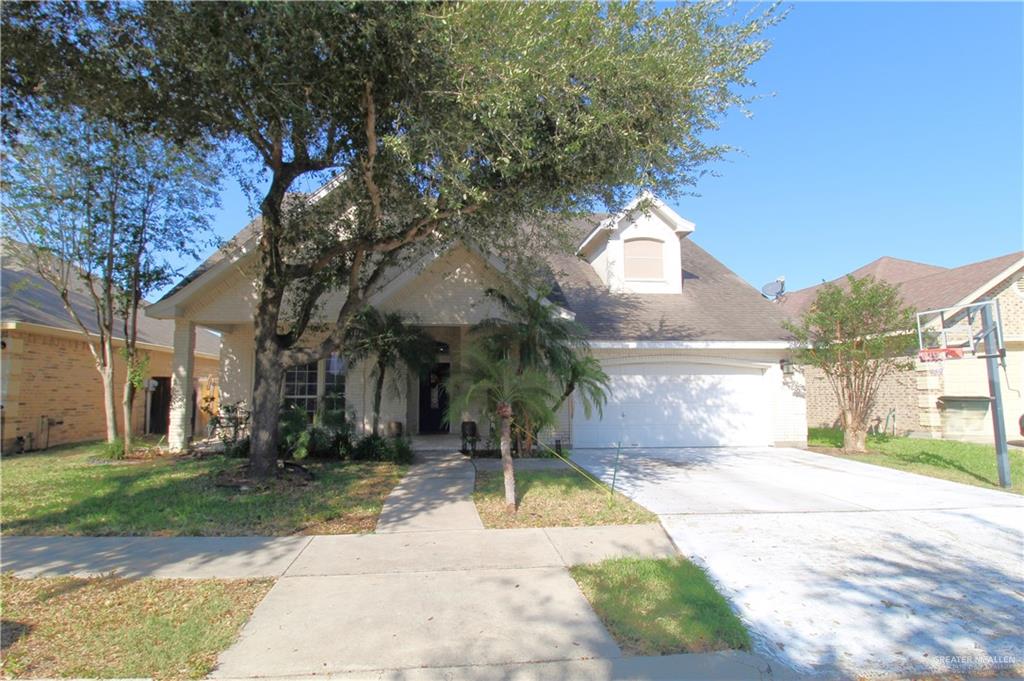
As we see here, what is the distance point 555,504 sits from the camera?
7602 millimetres

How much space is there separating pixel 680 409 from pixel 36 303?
16.1 metres

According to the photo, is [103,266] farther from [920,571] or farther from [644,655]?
[920,571]

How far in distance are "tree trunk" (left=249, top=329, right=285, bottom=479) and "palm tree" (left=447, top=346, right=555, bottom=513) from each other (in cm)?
271

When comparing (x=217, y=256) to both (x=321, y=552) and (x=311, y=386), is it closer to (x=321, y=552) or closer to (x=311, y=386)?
(x=311, y=386)

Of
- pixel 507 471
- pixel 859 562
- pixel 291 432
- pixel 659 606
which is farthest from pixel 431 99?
pixel 291 432

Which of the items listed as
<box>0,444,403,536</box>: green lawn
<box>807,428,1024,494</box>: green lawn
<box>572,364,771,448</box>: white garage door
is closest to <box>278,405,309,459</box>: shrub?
<box>0,444,403,536</box>: green lawn

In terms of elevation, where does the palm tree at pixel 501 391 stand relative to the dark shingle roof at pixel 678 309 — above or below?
below

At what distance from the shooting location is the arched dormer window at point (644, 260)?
15117 millimetres

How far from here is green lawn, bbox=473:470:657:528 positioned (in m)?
6.85

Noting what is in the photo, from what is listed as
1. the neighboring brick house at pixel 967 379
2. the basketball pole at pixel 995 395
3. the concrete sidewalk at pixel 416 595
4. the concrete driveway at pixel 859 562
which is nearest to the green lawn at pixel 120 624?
the concrete sidewalk at pixel 416 595

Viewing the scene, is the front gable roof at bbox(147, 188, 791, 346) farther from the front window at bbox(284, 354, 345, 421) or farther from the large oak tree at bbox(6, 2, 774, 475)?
the large oak tree at bbox(6, 2, 774, 475)

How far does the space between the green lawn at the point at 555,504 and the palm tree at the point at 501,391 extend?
34 centimetres

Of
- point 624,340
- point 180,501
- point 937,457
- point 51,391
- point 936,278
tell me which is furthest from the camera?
point 936,278

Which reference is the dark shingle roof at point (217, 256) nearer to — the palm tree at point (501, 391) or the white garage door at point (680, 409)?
the palm tree at point (501, 391)
